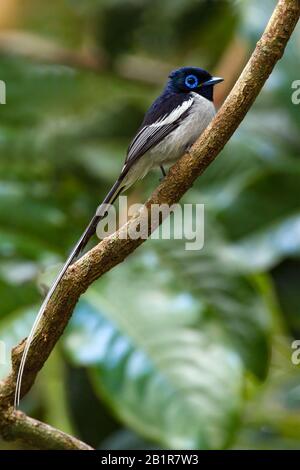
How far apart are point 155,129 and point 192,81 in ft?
0.84

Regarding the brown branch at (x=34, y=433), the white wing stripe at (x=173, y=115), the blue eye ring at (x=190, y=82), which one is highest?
the blue eye ring at (x=190, y=82)

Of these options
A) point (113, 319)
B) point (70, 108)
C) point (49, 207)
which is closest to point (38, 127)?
point (70, 108)

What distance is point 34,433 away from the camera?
1.82 m

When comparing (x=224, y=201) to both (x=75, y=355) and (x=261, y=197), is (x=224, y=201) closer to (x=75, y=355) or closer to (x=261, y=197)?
(x=261, y=197)

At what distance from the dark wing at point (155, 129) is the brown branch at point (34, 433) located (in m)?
0.69

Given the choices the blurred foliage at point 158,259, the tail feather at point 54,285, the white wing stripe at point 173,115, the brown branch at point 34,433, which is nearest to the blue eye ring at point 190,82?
the white wing stripe at point 173,115

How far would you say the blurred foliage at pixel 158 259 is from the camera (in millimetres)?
2602

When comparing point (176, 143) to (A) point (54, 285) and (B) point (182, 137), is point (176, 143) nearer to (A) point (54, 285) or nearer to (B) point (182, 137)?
(B) point (182, 137)

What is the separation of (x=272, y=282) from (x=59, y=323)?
6.33 ft

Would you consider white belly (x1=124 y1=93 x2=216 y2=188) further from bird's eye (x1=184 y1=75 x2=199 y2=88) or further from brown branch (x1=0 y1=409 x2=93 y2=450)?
brown branch (x1=0 y1=409 x2=93 y2=450)

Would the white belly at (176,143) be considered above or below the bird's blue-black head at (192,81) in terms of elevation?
below

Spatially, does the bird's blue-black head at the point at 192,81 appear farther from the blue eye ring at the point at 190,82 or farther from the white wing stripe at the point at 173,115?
the white wing stripe at the point at 173,115

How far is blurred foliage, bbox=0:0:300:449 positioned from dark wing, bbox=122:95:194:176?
0.77 m

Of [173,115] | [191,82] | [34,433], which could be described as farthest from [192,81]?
[34,433]
